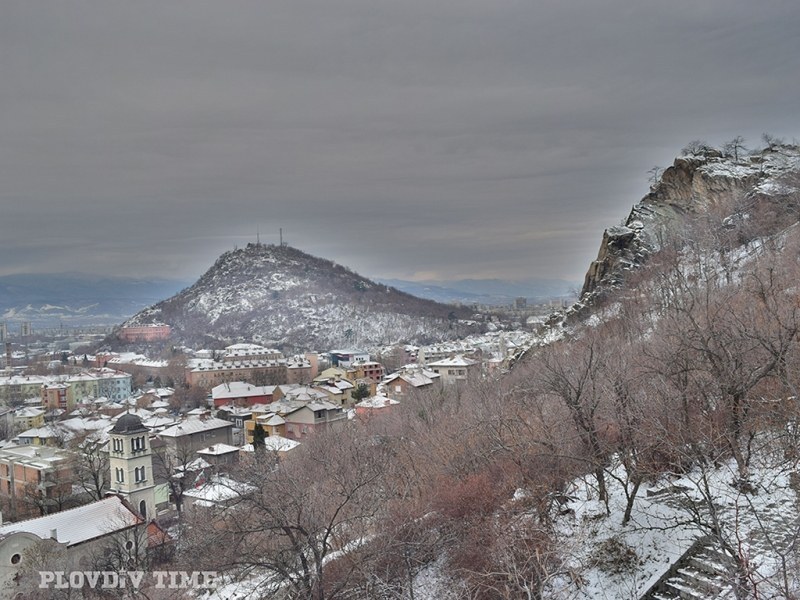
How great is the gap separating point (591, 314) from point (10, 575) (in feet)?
101

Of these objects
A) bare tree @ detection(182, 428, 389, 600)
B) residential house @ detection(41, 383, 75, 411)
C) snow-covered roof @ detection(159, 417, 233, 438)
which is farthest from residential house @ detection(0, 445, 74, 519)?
residential house @ detection(41, 383, 75, 411)

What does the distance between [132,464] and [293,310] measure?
395 ft

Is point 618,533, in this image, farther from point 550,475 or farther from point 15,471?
point 15,471

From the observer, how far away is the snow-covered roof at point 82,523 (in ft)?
64.5

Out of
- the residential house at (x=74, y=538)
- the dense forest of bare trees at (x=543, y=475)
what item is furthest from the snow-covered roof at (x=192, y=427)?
the dense forest of bare trees at (x=543, y=475)

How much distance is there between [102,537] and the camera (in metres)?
20.4

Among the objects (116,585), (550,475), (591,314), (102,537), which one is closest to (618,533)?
(550,475)

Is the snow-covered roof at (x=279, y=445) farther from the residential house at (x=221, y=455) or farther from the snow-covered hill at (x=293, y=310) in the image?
the snow-covered hill at (x=293, y=310)

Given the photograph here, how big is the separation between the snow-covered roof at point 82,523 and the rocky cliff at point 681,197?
28441 mm

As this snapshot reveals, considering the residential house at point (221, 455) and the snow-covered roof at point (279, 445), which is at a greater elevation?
the snow-covered roof at point (279, 445)

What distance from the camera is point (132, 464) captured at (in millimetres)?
28062

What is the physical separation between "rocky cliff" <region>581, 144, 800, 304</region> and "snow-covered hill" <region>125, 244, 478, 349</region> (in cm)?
8921

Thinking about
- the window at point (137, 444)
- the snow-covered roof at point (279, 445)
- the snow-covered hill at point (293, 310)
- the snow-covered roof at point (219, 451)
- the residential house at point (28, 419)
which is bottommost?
the residential house at point (28, 419)

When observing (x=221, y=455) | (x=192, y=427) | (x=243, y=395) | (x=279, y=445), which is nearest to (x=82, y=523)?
(x=279, y=445)
